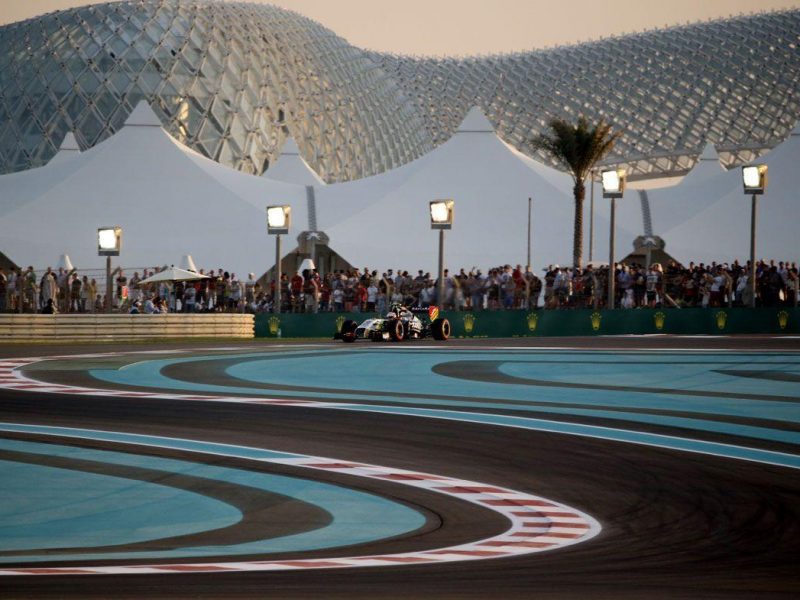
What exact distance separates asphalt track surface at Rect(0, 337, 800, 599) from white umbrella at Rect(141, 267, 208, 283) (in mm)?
22958

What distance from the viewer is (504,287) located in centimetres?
4178

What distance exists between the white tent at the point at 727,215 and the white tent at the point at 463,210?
9.96ft

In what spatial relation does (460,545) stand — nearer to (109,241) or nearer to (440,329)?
(440,329)

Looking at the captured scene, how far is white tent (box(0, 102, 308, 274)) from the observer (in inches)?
2133

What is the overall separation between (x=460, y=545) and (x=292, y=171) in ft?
222

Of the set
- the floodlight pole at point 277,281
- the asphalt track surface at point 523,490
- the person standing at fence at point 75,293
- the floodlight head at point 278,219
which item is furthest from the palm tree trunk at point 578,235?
the asphalt track surface at point 523,490

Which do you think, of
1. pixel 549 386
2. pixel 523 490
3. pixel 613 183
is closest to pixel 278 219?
pixel 613 183

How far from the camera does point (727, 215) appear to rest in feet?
186

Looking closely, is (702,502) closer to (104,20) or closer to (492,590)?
(492,590)

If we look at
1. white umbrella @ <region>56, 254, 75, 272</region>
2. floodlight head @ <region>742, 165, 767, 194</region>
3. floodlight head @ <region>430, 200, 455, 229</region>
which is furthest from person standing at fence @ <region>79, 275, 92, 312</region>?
floodlight head @ <region>742, 165, 767, 194</region>

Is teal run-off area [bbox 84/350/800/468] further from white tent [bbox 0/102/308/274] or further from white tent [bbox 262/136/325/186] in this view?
white tent [bbox 262/136/325/186]

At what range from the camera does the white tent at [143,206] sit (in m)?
54.2

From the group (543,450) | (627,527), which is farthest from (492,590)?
(543,450)

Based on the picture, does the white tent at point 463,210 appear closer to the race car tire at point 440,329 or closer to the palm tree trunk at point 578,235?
the palm tree trunk at point 578,235
